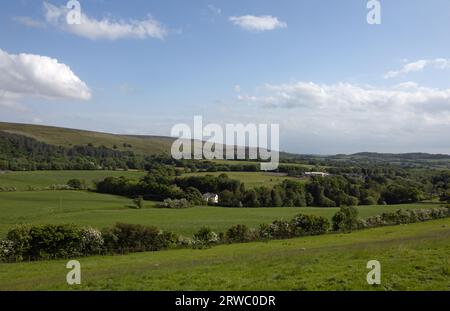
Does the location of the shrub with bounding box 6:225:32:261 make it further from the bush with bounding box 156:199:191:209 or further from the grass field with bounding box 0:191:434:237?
the bush with bounding box 156:199:191:209

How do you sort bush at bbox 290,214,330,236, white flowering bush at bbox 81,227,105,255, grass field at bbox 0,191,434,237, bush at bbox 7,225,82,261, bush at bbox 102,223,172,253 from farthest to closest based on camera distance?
grass field at bbox 0,191,434,237, bush at bbox 290,214,330,236, bush at bbox 102,223,172,253, white flowering bush at bbox 81,227,105,255, bush at bbox 7,225,82,261

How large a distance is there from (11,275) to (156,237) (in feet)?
55.3

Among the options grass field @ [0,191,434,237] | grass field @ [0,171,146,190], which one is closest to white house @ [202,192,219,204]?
grass field @ [0,191,434,237]

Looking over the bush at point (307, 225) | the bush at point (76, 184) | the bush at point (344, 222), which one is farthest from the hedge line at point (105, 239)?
the bush at point (76, 184)

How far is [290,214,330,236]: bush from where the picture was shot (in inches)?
2030

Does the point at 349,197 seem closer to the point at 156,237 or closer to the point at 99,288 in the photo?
the point at 156,237

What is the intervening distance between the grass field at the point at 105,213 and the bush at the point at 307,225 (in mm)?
7979

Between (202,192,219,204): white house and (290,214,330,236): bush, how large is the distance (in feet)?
132

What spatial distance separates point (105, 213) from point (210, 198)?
28.8m

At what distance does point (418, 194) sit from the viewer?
99.9 metres

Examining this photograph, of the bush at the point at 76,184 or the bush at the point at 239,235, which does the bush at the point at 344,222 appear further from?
the bush at the point at 76,184

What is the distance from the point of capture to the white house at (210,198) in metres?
90.9
